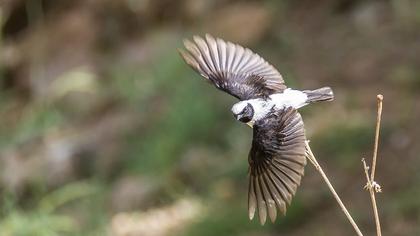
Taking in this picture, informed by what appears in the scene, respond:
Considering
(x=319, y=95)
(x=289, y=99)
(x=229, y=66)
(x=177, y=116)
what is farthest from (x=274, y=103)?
(x=177, y=116)

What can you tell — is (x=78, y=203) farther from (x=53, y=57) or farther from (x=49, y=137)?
(x=53, y=57)

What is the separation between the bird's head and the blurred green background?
245 centimetres

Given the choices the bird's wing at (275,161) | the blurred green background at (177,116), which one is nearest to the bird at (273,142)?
the bird's wing at (275,161)

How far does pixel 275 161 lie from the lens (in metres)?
1.48

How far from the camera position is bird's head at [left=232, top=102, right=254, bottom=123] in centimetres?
143

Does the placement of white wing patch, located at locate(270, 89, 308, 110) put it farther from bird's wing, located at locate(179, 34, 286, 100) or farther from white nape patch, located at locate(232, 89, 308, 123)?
bird's wing, located at locate(179, 34, 286, 100)

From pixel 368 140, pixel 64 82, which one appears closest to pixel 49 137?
pixel 64 82

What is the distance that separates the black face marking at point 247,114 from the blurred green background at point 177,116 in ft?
8.05

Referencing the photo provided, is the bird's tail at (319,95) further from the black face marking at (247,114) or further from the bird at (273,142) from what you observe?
the black face marking at (247,114)

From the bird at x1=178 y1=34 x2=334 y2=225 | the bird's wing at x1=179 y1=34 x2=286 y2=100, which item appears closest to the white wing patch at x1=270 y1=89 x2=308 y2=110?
the bird at x1=178 y1=34 x2=334 y2=225

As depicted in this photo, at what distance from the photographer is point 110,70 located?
7.47 m

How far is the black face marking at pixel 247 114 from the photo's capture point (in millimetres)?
1434

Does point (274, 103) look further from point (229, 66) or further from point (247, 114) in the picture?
point (229, 66)

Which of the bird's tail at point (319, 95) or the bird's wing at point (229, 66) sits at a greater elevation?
the bird's wing at point (229, 66)
